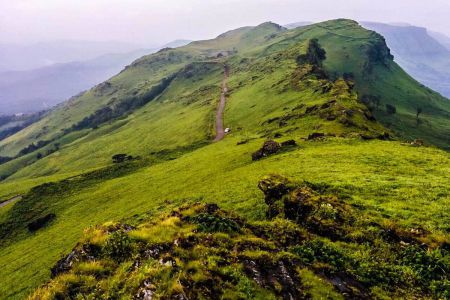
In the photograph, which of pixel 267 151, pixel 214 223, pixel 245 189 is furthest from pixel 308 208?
pixel 267 151

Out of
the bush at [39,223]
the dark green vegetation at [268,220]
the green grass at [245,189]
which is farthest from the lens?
the bush at [39,223]

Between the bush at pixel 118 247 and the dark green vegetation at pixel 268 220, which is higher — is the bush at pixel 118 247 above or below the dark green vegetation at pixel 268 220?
above

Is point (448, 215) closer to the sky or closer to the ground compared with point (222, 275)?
closer to the ground

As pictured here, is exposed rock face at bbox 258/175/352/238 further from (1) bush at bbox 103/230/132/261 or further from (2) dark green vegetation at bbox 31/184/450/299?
(1) bush at bbox 103/230/132/261

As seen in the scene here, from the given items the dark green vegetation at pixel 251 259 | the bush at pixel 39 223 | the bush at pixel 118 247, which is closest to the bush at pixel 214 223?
the dark green vegetation at pixel 251 259

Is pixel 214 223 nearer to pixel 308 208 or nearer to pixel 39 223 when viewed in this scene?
pixel 308 208

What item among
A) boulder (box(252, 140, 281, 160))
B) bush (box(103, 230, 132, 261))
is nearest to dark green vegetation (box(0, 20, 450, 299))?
bush (box(103, 230, 132, 261))

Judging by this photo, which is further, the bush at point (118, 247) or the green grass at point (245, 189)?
the green grass at point (245, 189)

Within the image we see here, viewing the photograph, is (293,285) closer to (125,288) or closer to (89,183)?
(125,288)

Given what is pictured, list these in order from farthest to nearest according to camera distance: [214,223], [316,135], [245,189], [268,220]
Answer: [316,135], [245,189], [268,220], [214,223]

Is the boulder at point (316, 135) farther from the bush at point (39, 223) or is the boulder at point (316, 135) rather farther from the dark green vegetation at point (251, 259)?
the bush at point (39, 223)

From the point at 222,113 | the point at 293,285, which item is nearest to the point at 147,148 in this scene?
the point at 222,113

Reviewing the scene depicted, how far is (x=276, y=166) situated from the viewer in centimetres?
5209

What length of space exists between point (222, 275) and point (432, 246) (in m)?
12.5
